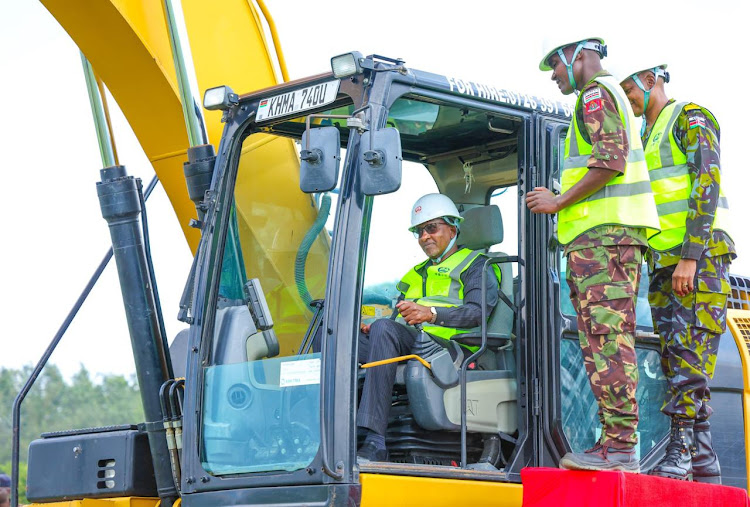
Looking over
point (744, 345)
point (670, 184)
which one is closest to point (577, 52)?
point (670, 184)

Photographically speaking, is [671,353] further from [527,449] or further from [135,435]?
[135,435]

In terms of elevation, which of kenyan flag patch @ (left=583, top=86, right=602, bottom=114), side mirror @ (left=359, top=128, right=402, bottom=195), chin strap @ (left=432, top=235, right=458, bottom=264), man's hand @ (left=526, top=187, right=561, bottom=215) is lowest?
chin strap @ (left=432, top=235, right=458, bottom=264)

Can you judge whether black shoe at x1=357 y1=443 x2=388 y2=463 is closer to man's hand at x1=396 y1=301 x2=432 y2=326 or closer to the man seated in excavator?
the man seated in excavator

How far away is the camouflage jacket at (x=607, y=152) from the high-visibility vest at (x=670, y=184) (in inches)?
16.9

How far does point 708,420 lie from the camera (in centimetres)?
539

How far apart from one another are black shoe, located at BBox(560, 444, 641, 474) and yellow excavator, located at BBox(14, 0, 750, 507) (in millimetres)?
450

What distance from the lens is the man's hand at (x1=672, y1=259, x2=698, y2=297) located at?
16.0 ft

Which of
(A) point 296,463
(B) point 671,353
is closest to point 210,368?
(A) point 296,463

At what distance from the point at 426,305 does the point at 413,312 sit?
0.31 meters

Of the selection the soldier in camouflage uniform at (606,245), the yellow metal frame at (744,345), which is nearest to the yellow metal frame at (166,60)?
the soldier in camouflage uniform at (606,245)

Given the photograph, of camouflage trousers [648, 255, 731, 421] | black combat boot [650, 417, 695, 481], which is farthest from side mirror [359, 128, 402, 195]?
black combat boot [650, 417, 695, 481]

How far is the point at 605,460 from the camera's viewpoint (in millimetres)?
4465

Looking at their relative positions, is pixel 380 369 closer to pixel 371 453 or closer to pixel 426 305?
pixel 371 453

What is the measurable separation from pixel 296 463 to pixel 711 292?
6.33 feet
